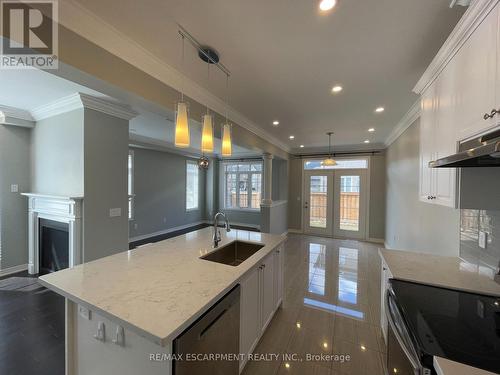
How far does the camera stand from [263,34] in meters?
1.54

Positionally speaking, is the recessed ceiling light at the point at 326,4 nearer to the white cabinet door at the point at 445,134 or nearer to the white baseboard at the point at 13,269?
the white cabinet door at the point at 445,134

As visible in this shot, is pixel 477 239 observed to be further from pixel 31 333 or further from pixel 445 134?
pixel 31 333

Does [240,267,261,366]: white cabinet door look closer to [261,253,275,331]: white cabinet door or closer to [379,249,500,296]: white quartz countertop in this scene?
[261,253,275,331]: white cabinet door

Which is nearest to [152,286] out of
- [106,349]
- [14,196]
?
[106,349]

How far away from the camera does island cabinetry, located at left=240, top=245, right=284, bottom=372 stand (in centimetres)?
159

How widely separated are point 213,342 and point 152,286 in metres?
0.50

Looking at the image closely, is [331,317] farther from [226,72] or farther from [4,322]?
[4,322]

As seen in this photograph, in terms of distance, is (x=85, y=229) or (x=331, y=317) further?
(x=85, y=229)

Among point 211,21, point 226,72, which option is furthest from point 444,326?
point 226,72

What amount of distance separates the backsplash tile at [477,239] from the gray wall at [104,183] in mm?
3983

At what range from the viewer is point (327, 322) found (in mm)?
2279

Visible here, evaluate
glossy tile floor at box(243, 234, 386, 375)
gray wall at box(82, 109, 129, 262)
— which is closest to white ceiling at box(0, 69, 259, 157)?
gray wall at box(82, 109, 129, 262)

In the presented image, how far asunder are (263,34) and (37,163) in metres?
4.17

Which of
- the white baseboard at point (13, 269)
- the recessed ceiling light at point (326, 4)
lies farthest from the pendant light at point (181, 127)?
the white baseboard at point (13, 269)
